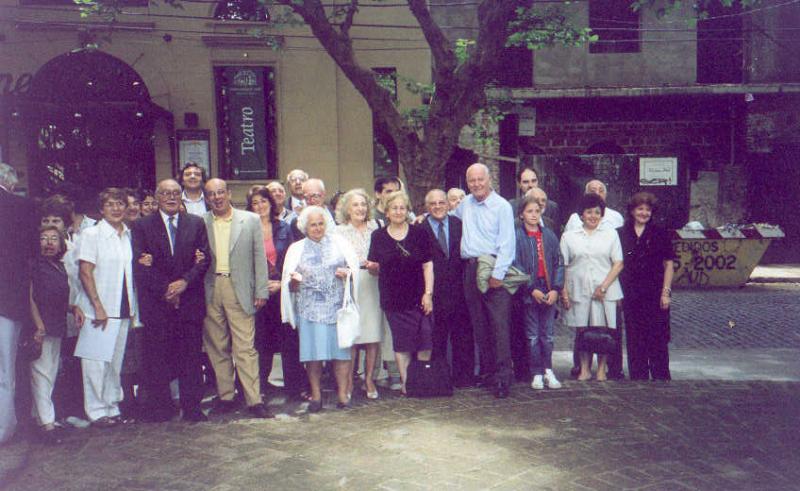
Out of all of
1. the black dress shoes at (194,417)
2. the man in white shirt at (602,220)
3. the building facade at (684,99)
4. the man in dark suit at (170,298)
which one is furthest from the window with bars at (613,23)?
the black dress shoes at (194,417)

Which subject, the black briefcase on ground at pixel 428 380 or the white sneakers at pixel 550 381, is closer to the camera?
the black briefcase on ground at pixel 428 380

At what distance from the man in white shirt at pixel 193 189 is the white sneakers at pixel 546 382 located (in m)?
3.64

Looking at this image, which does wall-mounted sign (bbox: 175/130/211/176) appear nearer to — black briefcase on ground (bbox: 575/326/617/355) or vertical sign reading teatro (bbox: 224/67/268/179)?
vertical sign reading teatro (bbox: 224/67/268/179)

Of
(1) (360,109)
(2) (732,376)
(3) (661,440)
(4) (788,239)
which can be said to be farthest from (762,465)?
(4) (788,239)

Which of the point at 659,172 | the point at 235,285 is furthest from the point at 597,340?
the point at 659,172

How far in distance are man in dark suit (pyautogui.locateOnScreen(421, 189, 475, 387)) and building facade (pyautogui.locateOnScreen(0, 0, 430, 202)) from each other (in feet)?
30.7

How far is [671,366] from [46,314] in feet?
20.8

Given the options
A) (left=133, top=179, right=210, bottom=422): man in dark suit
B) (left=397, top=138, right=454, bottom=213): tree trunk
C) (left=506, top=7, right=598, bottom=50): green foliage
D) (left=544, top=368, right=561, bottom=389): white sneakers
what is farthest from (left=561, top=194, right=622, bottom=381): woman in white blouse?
(left=506, top=7, right=598, bottom=50): green foliage

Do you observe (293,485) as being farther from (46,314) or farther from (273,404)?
(46,314)

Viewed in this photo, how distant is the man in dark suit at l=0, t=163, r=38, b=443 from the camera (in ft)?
19.5

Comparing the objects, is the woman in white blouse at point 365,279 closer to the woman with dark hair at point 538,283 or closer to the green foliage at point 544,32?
the woman with dark hair at point 538,283

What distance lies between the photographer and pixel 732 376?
8.03 m

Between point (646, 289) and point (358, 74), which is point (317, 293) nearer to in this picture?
point (646, 289)

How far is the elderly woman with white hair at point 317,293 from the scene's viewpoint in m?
6.92
